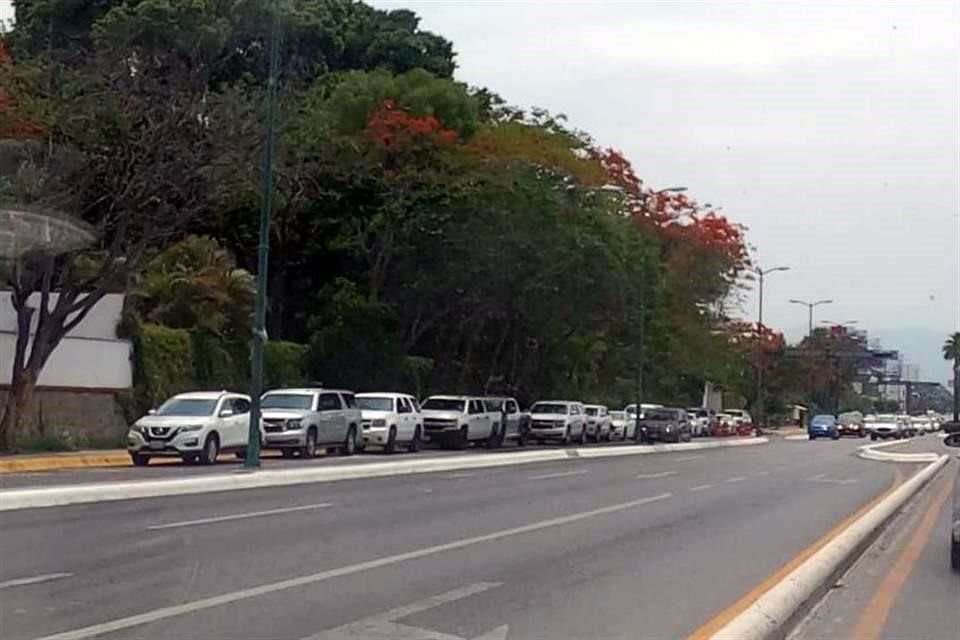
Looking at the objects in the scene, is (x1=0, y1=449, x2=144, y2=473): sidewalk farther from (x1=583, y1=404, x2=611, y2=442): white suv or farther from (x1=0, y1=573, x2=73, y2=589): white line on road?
(x1=583, y1=404, x2=611, y2=442): white suv

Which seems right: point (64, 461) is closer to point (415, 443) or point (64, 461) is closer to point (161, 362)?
point (161, 362)

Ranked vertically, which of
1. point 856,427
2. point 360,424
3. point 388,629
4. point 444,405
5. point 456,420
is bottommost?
point 388,629

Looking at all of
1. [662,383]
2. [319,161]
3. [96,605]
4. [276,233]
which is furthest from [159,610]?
[662,383]

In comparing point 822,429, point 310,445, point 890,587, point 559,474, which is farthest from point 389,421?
point 822,429

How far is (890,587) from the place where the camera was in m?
16.6

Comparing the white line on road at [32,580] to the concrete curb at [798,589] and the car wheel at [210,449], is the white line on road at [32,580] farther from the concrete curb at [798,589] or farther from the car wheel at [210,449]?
the car wheel at [210,449]

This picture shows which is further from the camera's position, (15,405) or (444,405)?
(444,405)

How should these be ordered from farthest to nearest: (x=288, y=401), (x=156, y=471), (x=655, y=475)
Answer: (x=288, y=401) → (x=655, y=475) → (x=156, y=471)

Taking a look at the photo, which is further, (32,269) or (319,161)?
(319,161)

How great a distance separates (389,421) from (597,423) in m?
21.1

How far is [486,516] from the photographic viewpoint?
23781 mm

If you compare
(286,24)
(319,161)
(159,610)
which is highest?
(286,24)

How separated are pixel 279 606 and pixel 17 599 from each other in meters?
2.11

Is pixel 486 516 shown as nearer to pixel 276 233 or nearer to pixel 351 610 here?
pixel 351 610
